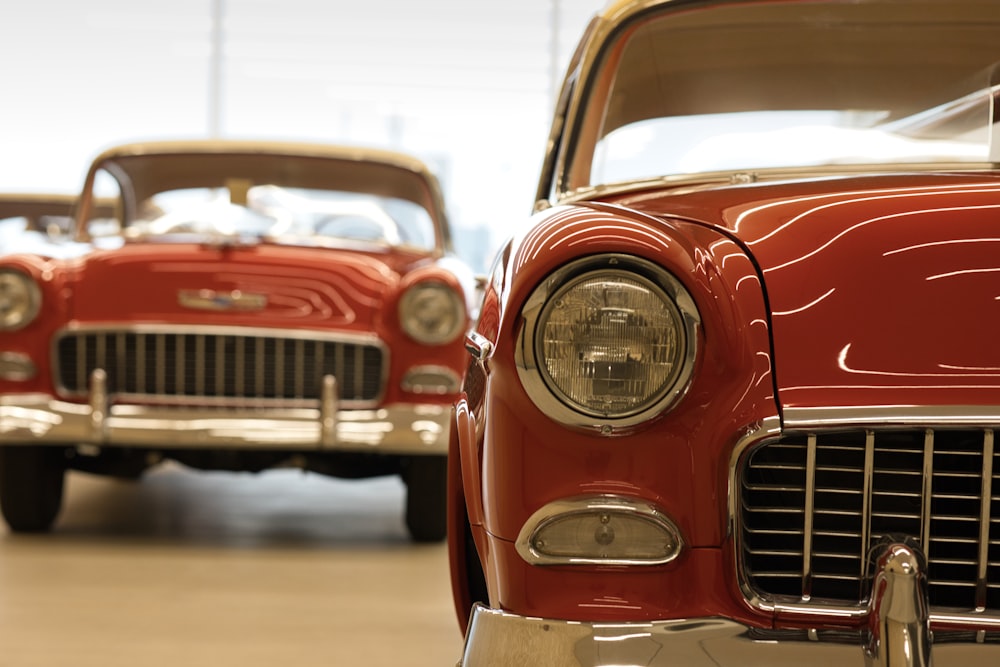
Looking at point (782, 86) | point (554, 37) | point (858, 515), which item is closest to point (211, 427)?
point (782, 86)

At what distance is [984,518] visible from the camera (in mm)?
1270

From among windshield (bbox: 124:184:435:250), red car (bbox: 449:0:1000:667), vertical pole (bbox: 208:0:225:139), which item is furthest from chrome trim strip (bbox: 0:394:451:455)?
vertical pole (bbox: 208:0:225:139)

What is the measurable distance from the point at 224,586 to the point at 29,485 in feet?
2.97

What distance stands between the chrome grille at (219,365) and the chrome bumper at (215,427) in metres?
0.07

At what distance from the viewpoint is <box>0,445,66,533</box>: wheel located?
3504mm

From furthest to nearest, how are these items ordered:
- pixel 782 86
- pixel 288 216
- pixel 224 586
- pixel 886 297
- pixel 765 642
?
pixel 288 216 < pixel 224 586 < pixel 782 86 < pixel 886 297 < pixel 765 642

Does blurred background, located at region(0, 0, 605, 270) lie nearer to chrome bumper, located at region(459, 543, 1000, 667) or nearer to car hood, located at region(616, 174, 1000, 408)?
car hood, located at region(616, 174, 1000, 408)

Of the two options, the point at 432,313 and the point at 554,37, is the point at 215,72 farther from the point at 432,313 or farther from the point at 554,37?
the point at 432,313

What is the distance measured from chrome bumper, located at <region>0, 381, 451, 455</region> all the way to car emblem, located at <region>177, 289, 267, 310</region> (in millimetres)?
307

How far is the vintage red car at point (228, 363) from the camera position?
3.35 metres

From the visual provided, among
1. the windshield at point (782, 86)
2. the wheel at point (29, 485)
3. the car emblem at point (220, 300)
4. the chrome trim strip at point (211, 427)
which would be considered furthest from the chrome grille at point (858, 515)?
the wheel at point (29, 485)

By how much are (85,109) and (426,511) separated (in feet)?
18.7

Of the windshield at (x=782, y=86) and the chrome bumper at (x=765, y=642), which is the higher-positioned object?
the windshield at (x=782, y=86)

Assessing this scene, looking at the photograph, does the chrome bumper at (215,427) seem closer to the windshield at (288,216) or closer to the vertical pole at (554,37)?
the windshield at (288,216)
